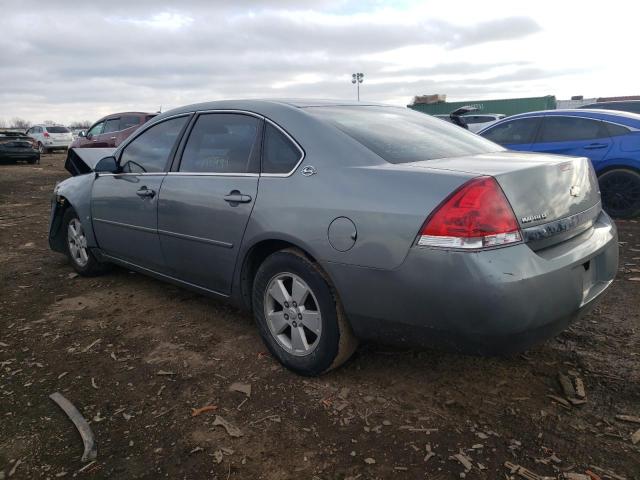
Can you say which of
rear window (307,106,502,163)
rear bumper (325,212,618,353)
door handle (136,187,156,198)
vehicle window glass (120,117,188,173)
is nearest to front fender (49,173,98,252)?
vehicle window glass (120,117,188,173)

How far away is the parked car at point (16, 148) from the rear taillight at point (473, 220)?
20.9 metres

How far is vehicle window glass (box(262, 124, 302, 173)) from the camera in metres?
2.81

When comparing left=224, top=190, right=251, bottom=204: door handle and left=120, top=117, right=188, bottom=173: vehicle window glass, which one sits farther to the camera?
left=120, top=117, right=188, bottom=173: vehicle window glass

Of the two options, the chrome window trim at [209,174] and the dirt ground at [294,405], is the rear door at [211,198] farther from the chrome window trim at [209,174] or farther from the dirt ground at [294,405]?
the dirt ground at [294,405]

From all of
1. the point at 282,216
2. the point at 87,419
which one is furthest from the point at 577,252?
the point at 87,419

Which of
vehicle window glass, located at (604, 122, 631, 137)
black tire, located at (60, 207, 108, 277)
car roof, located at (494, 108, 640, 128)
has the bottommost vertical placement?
black tire, located at (60, 207, 108, 277)

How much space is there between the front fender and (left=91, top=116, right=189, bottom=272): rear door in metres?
0.12

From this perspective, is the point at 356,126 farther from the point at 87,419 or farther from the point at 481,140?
the point at 87,419

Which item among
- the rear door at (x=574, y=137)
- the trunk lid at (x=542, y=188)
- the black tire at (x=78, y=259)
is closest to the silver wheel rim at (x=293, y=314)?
the trunk lid at (x=542, y=188)

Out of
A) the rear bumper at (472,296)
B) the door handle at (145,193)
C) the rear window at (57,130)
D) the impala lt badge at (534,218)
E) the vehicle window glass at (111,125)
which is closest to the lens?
the rear bumper at (472,296)

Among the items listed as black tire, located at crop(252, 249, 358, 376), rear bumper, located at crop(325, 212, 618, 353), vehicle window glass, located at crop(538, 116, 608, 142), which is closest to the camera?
rear bumper, located at crop(325, 212, 618, 353)

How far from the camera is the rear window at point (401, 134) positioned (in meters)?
2.71

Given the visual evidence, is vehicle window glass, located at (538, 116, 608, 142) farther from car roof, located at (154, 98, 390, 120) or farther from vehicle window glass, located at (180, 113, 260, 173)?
vehicle window glass, located at (180, 113, 260, 173)

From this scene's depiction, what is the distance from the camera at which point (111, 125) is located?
1431 centimetres
